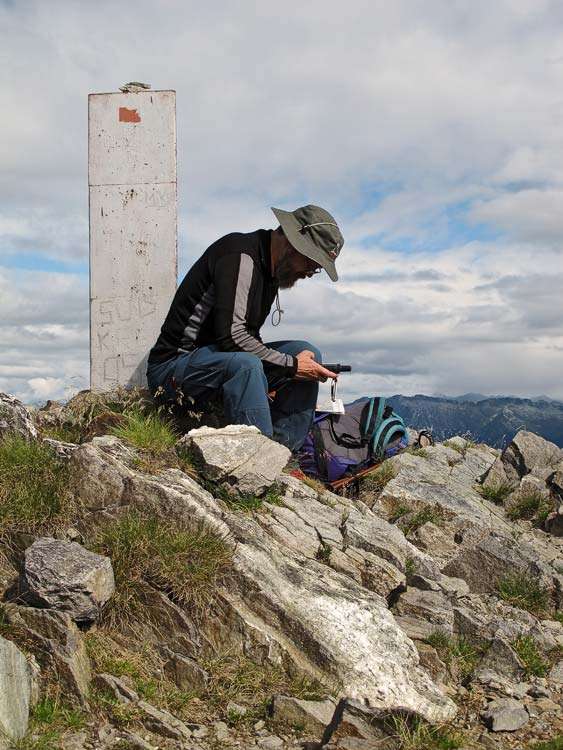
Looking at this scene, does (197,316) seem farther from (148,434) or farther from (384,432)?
(384,432)

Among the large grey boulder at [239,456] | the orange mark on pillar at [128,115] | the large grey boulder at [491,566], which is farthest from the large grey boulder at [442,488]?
the orange mark on pillar at [128,115]

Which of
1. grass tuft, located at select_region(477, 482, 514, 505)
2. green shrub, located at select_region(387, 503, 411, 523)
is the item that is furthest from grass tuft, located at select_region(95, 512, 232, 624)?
grass tuft, located at select_region(477, 482, 514, 505)

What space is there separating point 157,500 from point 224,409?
172 centimetres

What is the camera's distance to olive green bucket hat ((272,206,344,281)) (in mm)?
7430

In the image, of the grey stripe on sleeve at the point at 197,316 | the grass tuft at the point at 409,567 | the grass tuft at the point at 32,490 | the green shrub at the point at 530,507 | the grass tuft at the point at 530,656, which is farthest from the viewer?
the green shrub at the point at 530,507

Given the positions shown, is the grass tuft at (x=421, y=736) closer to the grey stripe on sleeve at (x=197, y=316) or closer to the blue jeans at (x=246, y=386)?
the blue jeans at (x=246, y=386)

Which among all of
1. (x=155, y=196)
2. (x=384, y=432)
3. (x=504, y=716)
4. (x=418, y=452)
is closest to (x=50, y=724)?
(x=504, y=716)

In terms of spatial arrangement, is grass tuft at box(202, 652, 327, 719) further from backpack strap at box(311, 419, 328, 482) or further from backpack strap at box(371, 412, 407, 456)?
backpack strap at box(371, 412, 407, 456)

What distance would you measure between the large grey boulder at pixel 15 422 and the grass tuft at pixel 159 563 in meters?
1.55

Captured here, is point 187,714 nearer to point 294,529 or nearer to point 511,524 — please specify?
point 294,529

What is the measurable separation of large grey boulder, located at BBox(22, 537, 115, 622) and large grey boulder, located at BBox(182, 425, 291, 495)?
5.36 ft

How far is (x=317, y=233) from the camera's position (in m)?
7.51

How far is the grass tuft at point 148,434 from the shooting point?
669 centimetres

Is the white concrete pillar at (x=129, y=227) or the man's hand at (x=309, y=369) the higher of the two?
the white concrete pillar at (x=129, y=227)
